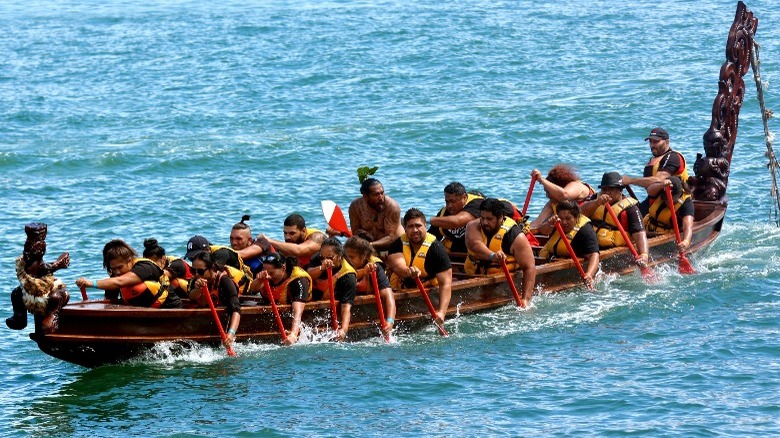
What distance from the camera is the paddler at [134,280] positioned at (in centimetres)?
1738

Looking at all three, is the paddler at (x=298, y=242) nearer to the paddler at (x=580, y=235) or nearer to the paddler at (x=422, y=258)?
the paddler at (x=422, y=258)

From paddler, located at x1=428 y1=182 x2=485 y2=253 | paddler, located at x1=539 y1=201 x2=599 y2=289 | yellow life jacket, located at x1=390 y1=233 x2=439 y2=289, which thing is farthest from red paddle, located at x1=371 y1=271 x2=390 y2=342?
paddler, located at x1=539 y1=201 x2=599 y2=289

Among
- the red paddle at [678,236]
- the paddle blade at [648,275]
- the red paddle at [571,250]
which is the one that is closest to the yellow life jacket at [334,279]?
the red paddle at [571,250]

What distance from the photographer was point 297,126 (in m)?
37.4

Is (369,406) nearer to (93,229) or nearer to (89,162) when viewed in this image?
(93,229)

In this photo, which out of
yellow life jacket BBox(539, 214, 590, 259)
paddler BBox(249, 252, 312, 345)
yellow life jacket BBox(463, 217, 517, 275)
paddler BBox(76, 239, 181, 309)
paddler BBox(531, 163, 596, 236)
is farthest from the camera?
paddler BBox(531, 163, 596, 236)

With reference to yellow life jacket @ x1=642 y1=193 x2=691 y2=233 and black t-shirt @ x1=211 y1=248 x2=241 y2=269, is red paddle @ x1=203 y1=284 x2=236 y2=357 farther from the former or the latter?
yellow life jacket @ x1=642 y1=193 x2=691 y2=233

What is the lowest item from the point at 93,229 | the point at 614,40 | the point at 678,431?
the point at 678,431

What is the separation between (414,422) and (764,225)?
39.6ft

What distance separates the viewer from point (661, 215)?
74.6ft

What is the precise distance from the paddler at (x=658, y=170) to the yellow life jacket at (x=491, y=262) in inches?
130

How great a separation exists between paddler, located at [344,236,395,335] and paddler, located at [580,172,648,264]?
4515 millimetres

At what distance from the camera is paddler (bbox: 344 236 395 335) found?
60.5 ft

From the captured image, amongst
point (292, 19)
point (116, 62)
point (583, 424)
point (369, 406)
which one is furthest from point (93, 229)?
point (292, 19)
